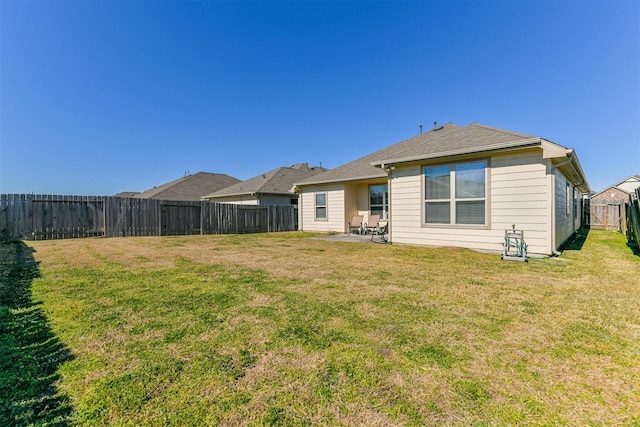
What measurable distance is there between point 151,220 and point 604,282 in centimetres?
1589

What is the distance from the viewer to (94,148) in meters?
23.3

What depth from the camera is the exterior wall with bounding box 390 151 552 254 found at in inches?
258

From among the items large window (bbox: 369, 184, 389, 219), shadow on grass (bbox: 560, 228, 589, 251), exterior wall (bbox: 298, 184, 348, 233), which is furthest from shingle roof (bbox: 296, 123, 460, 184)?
shadow on grass (bbox: 560, 228, 589, 251)

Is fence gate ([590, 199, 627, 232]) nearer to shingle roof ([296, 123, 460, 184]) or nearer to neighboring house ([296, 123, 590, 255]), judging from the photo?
neighboring house ([296, 123, 590, 255])

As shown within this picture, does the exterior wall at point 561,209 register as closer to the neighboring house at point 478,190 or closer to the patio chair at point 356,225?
the neighboring house at point 478,190

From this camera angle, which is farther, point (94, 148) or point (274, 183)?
point (94, 148)

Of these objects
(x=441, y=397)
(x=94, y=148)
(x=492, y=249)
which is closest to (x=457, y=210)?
Answer: (x=492, y=249)

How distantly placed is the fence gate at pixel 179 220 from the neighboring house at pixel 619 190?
38.8 meters

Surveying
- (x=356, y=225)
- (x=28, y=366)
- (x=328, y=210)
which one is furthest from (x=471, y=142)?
(x=28, y=366)

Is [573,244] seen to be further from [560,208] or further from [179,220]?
[179,220]

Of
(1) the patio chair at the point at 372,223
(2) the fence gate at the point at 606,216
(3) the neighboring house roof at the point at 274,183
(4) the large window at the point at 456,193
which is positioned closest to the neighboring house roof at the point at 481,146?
(4) the large window at the point at 456,193

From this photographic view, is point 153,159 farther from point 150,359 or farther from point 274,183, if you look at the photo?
point 150,359

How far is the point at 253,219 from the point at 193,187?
1243cm

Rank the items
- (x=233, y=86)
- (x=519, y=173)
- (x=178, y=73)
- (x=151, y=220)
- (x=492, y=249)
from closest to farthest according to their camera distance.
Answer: (x=519, y=173) → (x=492, y=249) → (x=151, y=220) → (x=178, y=73) → (x=233, y=86)
